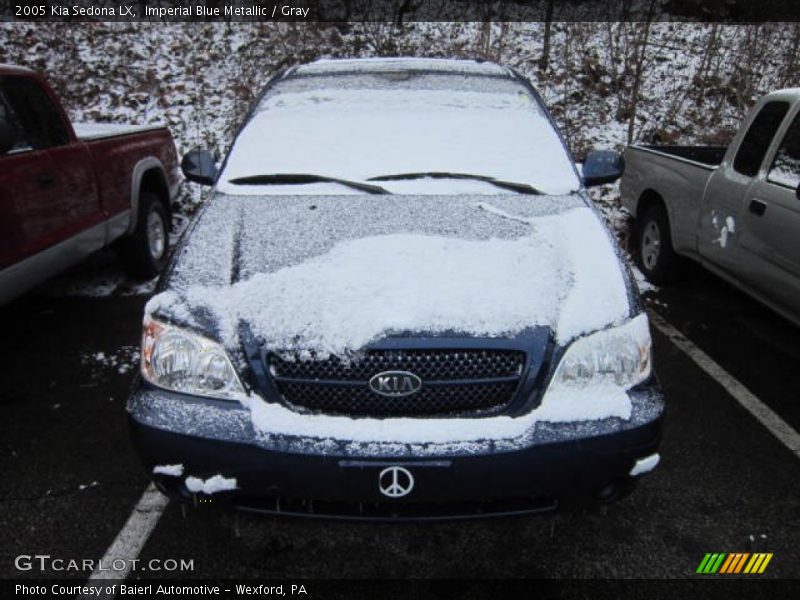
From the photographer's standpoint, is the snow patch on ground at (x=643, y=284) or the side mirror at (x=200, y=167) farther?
the snow patch on ground at (x=643, y=284)

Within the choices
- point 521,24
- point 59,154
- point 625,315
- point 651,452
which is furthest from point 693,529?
point 521,24

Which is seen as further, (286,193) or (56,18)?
(56,18)

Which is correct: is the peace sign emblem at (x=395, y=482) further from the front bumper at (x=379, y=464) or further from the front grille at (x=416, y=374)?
the front grille at (x=416, y=374)

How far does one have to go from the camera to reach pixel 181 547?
7.98ft

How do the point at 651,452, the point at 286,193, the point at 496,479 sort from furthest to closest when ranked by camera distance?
the point at 286,193
the point at 651,452
the point at 496,479

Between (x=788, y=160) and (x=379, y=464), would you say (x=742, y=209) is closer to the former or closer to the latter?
(x=788, y=160)

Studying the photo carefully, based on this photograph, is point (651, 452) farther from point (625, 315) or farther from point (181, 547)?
point (181, 547)

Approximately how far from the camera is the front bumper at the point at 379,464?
75.1 inches

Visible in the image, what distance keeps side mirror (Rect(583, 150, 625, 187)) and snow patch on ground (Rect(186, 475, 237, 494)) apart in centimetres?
240

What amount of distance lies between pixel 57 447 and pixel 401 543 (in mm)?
1803

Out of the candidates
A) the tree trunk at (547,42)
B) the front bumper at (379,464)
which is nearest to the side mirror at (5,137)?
the front bumper at (379,464)

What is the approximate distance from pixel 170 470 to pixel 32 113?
3.25 metres

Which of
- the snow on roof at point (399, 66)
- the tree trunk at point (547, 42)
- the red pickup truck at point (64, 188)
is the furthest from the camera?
the tree trunk at point (547, 42)

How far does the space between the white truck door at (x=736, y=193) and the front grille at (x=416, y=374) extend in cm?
286
